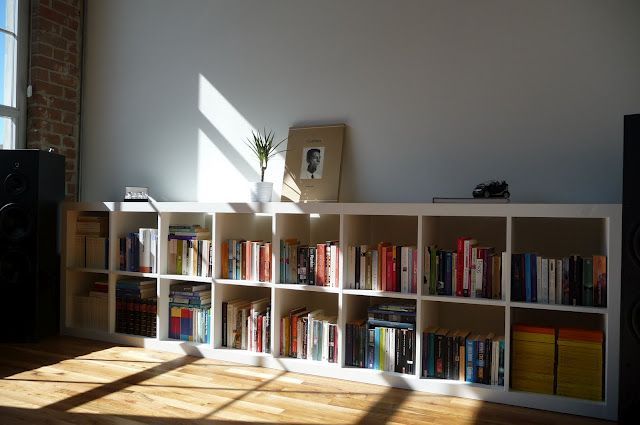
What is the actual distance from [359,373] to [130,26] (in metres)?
2.93

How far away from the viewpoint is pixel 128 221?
12.1 feet

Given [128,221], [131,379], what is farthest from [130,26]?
[131,379]

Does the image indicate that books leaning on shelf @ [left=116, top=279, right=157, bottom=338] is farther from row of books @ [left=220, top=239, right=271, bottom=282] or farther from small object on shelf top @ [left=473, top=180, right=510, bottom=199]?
small object on shelf top @ [left=473, top=180, right=510, bottom=199]

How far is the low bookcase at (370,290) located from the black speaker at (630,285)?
0.48 feet

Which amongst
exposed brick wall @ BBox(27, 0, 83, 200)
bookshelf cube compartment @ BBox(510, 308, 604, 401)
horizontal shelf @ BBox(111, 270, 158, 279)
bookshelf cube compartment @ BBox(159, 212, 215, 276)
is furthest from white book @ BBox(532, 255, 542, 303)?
exposed brick wall @ BBox(27, 0, 83, 200)

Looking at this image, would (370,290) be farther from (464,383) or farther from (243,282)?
(243,282)

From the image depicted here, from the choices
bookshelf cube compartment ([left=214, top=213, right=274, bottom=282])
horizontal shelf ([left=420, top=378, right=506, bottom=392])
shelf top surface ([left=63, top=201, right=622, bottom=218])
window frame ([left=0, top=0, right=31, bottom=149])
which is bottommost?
horizontal shelf ([left=420, top=378, right=506, bottom=392])

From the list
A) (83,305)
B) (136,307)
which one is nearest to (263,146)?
(136,307)

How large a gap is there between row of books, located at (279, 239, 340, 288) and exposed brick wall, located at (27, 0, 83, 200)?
6.54 feet

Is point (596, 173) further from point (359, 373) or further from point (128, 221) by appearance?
point (128, 221)

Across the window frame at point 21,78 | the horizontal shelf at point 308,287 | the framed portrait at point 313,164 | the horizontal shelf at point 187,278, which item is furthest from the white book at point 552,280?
the window frame at point 21,78

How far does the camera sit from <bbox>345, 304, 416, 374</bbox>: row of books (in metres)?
2.74

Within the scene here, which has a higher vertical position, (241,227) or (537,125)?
(537,125)

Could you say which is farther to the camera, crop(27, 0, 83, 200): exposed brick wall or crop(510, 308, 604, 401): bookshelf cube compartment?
crop(27, 0, 83, 200): exposed brick wall
